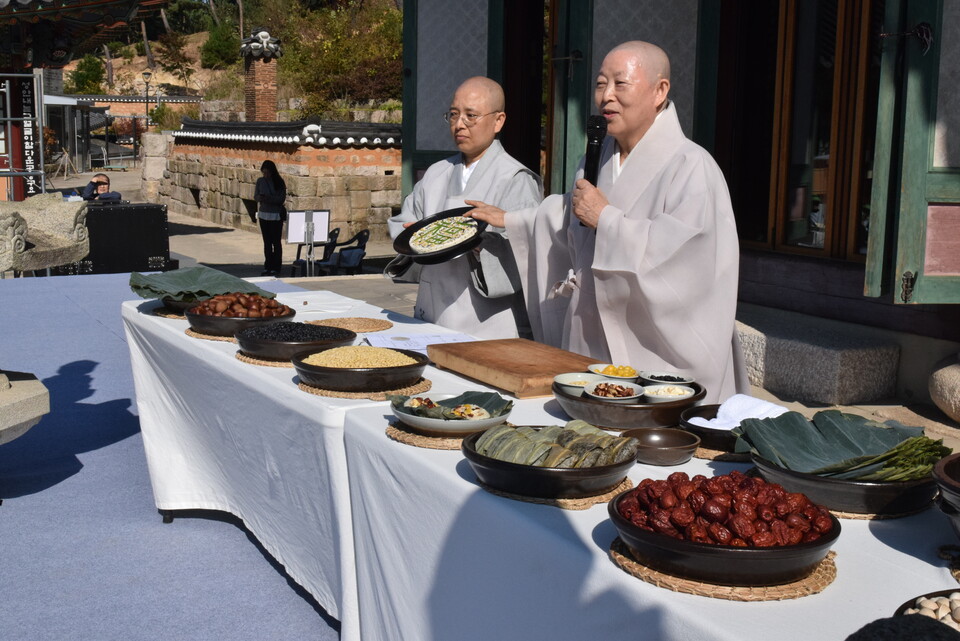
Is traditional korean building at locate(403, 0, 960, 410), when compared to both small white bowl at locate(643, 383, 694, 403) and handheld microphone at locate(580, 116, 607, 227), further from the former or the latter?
small white bowl at locate(643, 383, 694, 403)

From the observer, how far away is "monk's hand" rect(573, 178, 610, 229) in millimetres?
2865

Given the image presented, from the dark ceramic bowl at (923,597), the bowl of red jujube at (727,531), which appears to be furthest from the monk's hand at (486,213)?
the dark ceramic bowl at (923,597)

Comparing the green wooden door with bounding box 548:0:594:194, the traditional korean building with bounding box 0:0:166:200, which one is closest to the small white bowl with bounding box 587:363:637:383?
the green wooden door with bounding box 548:0:594:194

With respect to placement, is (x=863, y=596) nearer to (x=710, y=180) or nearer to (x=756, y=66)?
(x=710, y=180)

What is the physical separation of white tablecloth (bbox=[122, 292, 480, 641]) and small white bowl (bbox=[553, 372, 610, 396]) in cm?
48

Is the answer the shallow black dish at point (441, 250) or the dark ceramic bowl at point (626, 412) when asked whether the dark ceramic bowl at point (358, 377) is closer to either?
the dark ceramic bowl at point (626, 412)

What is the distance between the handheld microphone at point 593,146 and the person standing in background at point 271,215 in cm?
962

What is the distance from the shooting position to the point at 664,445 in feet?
6.33

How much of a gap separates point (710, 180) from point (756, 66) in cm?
339

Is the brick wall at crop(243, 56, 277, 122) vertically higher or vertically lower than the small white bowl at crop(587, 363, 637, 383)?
higher

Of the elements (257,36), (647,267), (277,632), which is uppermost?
(257,36)

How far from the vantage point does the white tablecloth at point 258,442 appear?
7.79ft

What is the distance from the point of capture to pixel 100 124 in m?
39.8

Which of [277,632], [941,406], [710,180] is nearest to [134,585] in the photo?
[277,632]
